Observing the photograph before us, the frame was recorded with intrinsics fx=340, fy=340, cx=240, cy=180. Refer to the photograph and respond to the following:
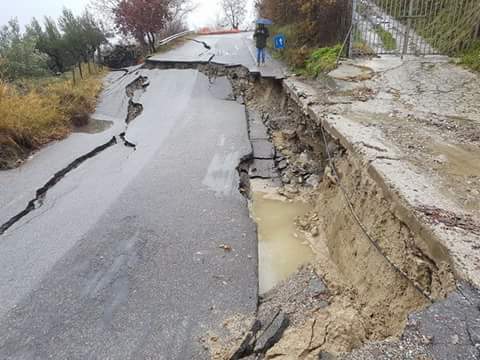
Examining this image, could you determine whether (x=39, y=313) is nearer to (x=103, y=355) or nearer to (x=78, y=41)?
(x=103, y=355)

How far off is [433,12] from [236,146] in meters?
6.54

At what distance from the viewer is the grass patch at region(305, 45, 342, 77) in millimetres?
8406

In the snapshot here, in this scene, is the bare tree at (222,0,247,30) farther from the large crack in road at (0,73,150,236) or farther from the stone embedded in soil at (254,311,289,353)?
the stone embedded in soil at (254,311,289,353)

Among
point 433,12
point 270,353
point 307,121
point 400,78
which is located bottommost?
point 270,353

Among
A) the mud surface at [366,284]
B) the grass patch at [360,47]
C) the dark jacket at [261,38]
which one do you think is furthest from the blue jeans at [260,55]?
the mud surface at [366,284]

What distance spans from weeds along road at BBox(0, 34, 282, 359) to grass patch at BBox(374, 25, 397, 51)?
4971 millimetres

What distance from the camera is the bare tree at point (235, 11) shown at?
123ft

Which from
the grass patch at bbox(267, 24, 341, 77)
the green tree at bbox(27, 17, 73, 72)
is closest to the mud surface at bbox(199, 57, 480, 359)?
the grass patch at bbox(267, 24, 341, 77)

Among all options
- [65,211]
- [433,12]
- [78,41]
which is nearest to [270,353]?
[65,211]

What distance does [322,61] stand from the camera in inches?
345

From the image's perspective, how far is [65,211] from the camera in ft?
15.4

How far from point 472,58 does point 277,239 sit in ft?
20.3

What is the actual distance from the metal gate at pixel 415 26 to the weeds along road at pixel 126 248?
4.77 metres

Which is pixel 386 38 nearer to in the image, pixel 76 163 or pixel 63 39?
pixel 76 163
